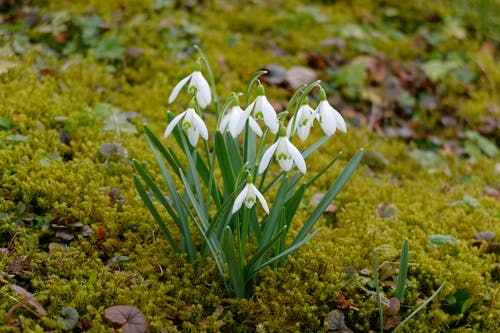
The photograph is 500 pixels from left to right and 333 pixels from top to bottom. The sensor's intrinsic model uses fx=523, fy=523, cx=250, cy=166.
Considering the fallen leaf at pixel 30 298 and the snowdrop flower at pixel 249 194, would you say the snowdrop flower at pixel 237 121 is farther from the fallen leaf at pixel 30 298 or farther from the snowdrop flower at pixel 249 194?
the fallen leaf at pixel 30 298

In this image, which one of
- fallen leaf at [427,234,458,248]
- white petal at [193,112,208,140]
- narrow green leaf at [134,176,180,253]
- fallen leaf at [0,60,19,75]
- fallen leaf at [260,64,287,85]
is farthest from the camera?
fallen leaf at [260,64,287,85]

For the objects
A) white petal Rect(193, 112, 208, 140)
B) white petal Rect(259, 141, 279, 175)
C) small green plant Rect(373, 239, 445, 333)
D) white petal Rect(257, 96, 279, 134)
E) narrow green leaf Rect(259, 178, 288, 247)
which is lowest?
small green plant Rect(373, 239, 445, 333)

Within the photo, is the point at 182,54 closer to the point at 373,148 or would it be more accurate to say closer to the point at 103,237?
the point at 373,148

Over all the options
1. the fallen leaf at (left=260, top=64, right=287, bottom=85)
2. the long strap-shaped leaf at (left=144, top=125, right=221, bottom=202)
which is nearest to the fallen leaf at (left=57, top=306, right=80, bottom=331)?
the long strap-shaped leaf at (left=144, top=125, right=221, bottom=202)

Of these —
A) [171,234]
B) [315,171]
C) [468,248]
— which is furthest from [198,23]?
[468,248]

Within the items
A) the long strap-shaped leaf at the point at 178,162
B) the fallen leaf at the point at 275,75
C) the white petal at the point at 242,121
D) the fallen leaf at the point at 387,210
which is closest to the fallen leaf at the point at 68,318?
the long strap-shaped leaf at the point at 178,162

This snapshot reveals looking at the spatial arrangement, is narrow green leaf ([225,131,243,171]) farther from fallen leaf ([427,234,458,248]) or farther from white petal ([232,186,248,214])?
fallen leaf ([427,234,458,248])

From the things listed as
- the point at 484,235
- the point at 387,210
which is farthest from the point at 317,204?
the point at 484,235
